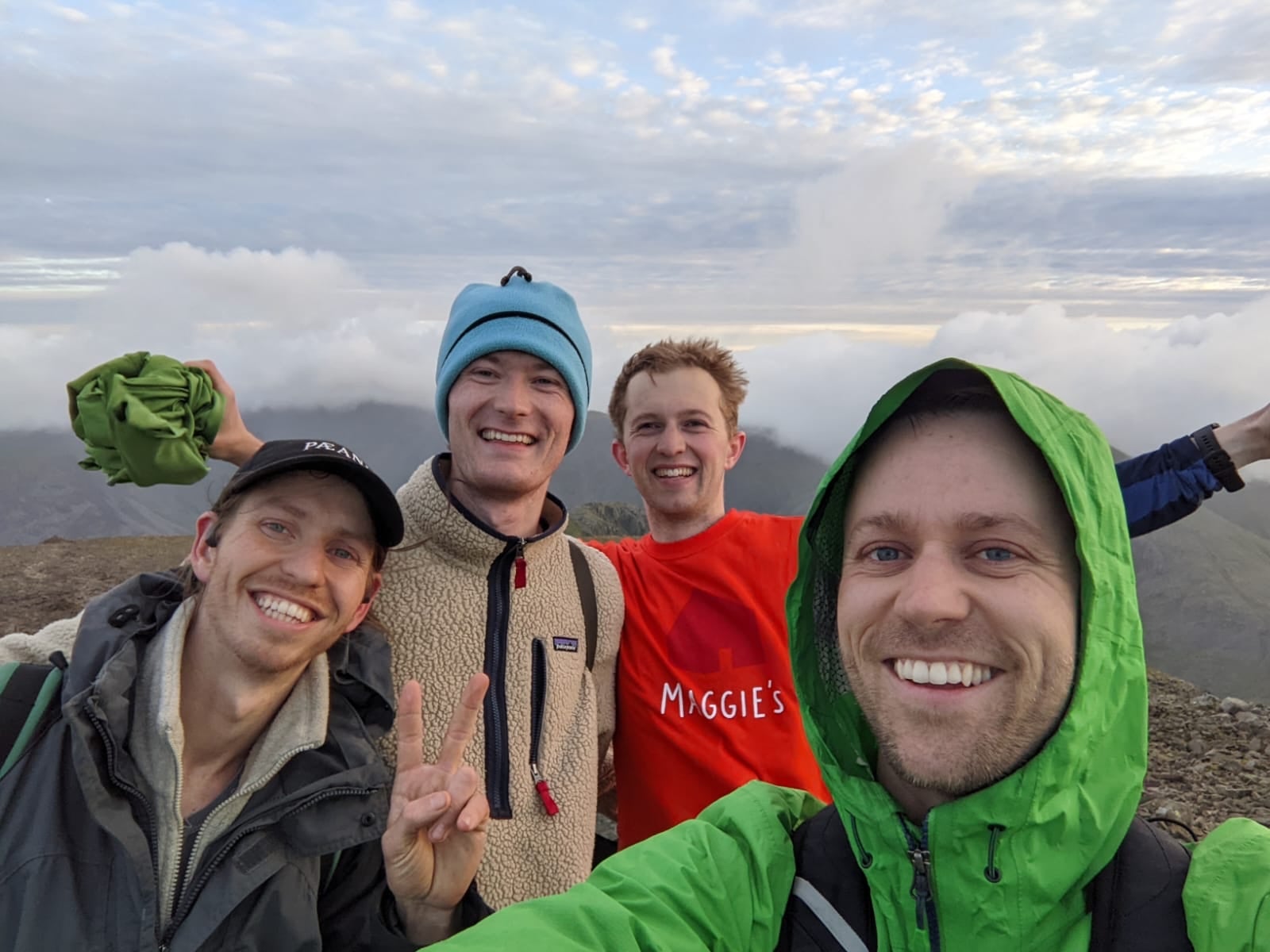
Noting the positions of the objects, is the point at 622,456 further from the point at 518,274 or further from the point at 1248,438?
the point at 1248,438

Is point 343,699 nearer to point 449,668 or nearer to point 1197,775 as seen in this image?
point 449,668

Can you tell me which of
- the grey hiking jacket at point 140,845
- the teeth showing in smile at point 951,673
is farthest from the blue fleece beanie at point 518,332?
the teeth showing in smile at point 951,673

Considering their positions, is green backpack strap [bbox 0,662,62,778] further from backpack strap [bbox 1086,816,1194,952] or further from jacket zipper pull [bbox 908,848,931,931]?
backpack strap [bbox 1086,816,1194,952]

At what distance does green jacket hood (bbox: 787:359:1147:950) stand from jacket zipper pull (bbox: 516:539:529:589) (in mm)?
2089

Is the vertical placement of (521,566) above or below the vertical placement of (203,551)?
below

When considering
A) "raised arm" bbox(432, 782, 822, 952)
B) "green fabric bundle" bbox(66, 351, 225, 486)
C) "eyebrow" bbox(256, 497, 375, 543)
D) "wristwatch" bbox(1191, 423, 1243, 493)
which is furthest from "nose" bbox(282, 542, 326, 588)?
"wristwatch" bbox(1191, 423, 1243, 493)

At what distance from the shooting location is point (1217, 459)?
14.0 feet

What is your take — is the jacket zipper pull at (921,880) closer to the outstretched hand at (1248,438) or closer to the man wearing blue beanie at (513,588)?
the man wearing blue beanie at (513,588)

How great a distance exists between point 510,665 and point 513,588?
393mm

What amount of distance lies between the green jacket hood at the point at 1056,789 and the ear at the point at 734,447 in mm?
3236

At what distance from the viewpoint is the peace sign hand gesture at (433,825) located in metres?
3.19

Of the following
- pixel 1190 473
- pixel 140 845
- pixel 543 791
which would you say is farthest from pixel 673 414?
pixel 140 845

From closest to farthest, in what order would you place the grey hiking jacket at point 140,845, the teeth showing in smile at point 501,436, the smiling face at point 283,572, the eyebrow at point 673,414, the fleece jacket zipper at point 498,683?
the grey hiking jacket at point 140,845, the smiling face at point 283,572, the fleece jacket zipper at point 498,683, the teeth showing in smile at point 501,436, the eyebrow at point 673,414

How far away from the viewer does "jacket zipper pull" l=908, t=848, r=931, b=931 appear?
231 cm
